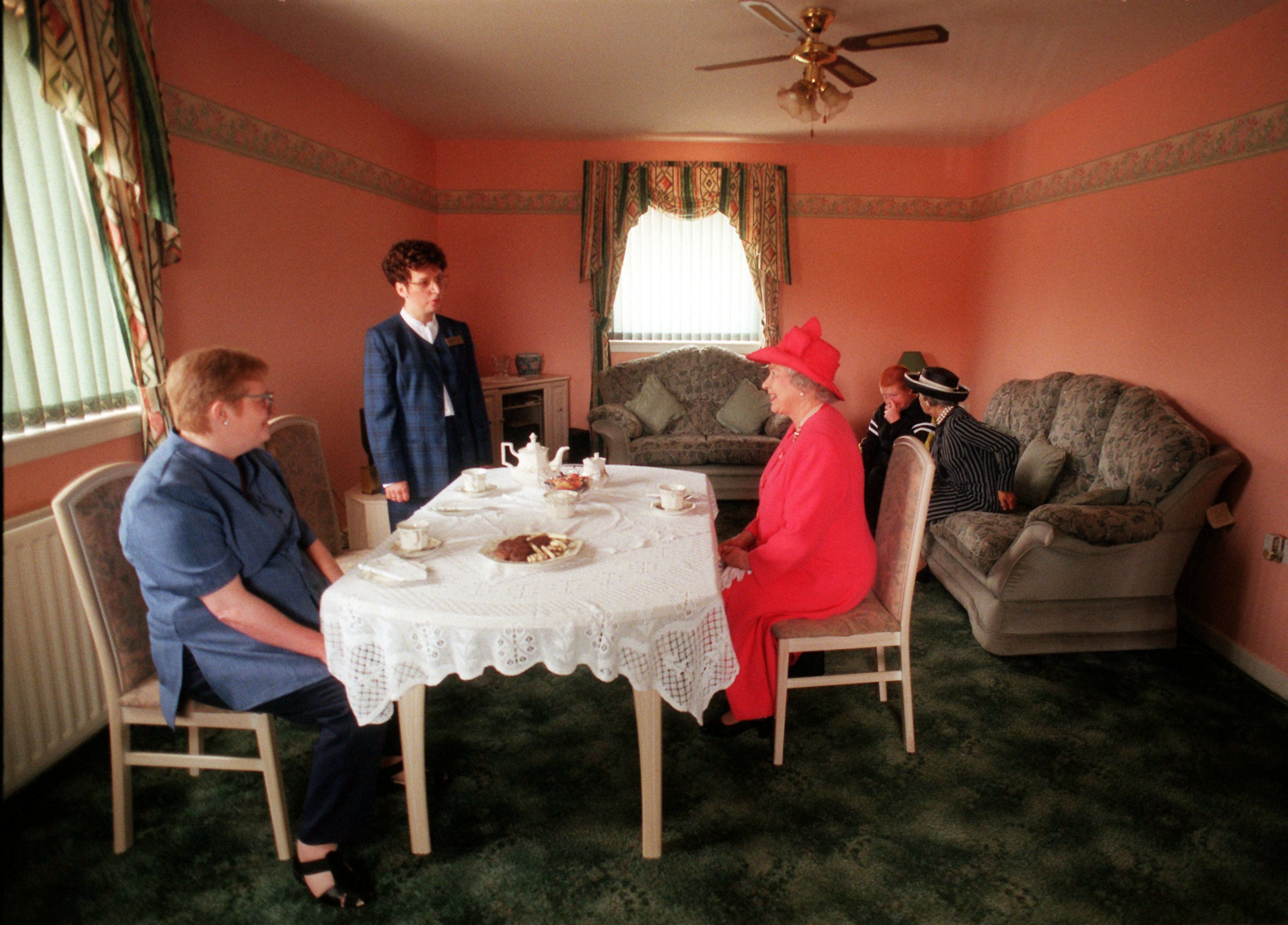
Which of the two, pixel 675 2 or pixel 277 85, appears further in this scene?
pixel 277 85

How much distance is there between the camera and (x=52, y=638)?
212cm

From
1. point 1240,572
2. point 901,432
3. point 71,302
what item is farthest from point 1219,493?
point 71,302

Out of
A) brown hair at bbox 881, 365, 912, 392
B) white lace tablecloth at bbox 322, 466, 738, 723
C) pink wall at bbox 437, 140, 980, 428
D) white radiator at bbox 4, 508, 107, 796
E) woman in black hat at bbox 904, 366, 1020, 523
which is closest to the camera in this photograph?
white lace tablecloth at bbox 322, 466, 738, 723

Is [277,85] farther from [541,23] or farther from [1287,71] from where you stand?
[1287,71]

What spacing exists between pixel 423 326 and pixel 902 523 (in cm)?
178

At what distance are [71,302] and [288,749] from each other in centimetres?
155

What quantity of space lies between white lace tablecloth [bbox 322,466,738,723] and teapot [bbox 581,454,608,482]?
69 centimetres

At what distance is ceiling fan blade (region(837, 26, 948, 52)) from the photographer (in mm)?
2740

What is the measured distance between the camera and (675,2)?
3037 millimetres

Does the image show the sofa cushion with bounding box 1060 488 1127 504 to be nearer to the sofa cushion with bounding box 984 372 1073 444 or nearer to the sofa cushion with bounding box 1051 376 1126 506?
the sofa cushion with bounding box 1051 376 1126 506

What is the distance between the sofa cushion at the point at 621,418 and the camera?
519 centimetres

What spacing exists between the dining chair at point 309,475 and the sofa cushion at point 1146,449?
298 centimetres

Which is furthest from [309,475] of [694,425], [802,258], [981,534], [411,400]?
[802,258]

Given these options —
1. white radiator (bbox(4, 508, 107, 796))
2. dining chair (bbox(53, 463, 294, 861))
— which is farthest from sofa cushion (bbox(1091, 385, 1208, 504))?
white radiator (bbox(4, 508, 107, 796))
